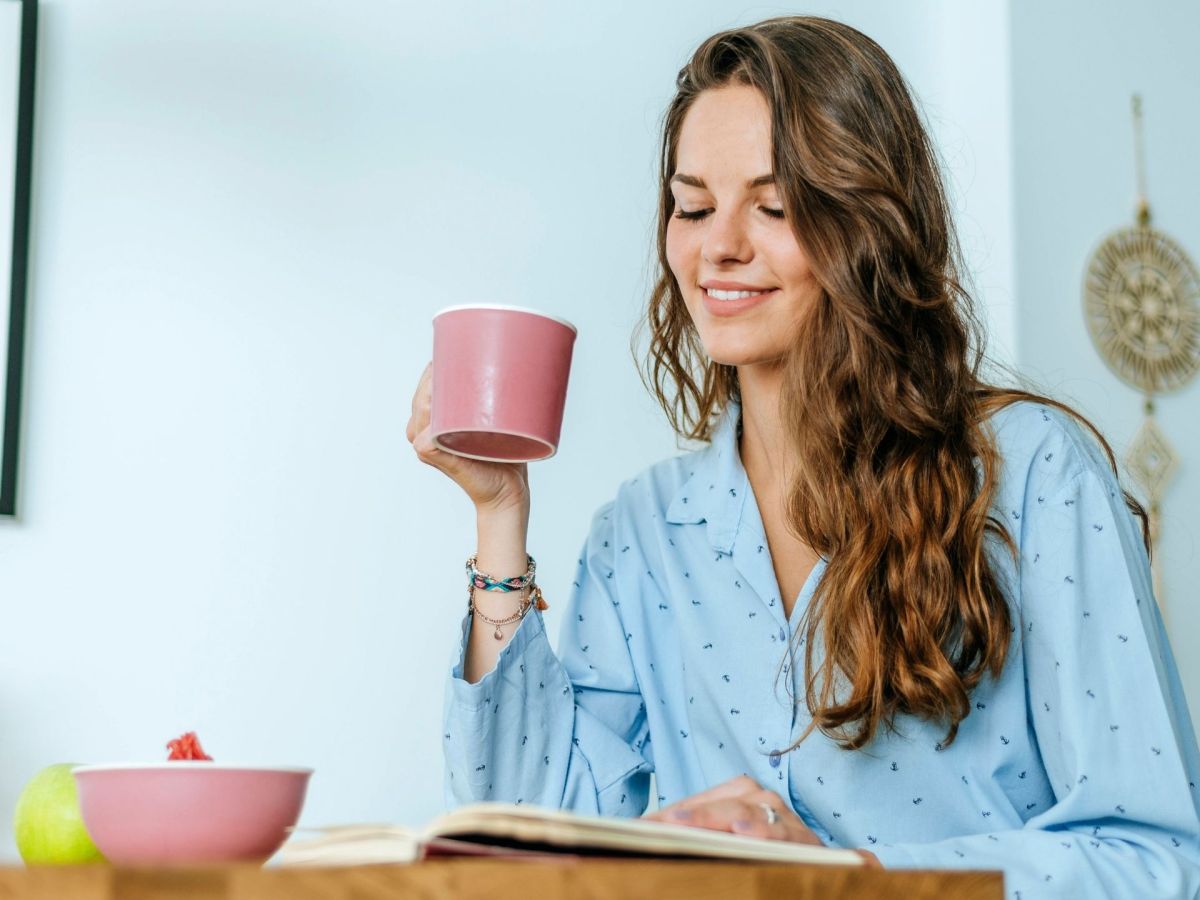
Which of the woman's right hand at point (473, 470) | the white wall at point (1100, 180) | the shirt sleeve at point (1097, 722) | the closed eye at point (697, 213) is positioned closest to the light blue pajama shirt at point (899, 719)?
the shirt sleeve at point (1097, 722)

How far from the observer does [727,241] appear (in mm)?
1191

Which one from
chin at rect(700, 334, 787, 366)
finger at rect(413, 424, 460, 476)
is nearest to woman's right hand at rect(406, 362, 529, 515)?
finger at rect(413, 424, 460, 476)

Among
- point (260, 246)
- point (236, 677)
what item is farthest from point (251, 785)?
point (260, 246)

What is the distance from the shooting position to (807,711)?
1171 millimetres

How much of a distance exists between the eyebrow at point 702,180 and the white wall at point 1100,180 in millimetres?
917

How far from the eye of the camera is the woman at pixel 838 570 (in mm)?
1051

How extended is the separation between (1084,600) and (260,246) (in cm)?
109

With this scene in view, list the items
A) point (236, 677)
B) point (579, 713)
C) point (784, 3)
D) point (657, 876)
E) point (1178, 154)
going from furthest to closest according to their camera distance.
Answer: point (1178, 154)
point (784, 3)
point (236, 677)
point (579, 713)
point (657, 876)

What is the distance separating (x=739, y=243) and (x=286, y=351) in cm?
70

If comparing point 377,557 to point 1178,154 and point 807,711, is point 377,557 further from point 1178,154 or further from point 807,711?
point 1178,154

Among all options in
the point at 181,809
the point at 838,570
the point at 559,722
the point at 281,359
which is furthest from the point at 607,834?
the point at 281,359

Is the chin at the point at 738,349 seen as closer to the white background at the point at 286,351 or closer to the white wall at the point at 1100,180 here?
the white background at the point at 286,351

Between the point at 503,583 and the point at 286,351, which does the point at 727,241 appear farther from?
the point at 286,351

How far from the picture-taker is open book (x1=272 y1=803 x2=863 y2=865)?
47 centimetres
